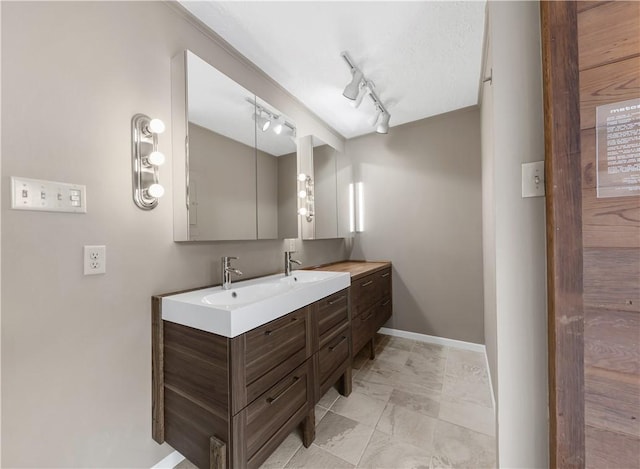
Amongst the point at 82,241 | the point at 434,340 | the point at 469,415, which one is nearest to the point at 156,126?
the point at 82,241

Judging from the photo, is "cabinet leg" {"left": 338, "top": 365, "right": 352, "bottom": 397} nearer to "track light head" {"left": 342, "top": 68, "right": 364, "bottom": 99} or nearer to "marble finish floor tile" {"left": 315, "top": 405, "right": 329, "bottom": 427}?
"marble finish floor tile" {"left": 315, "top": 405, "right": 329, "bottom": 427}

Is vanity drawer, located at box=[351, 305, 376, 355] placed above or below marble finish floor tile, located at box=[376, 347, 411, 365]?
above

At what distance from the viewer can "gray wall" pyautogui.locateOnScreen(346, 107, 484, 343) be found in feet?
8.20

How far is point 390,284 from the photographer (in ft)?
9.29

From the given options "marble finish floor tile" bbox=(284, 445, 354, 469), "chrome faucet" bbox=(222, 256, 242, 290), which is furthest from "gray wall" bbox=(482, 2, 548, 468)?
"chrome faucet" bbox=(222, 256, 242, 290)

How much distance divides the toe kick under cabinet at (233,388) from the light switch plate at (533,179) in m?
1.12

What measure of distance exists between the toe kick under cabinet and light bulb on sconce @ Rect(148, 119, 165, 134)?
2.72 feet

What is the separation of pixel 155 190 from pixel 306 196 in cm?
130

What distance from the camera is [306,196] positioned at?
7.59ft

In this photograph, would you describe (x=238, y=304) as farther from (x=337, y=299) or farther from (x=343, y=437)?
(x=343, y=437)

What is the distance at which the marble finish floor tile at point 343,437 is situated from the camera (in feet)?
4.46

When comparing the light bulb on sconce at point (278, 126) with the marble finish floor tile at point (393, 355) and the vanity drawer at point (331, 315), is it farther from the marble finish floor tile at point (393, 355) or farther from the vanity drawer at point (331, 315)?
Result: the marble finish floor tile at point (393, 355)

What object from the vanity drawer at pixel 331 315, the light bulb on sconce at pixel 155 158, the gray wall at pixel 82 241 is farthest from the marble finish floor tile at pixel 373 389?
the light bulb on sconce at pixel 155 158

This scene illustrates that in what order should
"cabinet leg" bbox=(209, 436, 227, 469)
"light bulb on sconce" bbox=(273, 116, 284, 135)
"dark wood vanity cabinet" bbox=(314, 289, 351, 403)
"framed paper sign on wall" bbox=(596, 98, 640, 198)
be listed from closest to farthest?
"framed paper sign on wall" bbox=(596, 98, 640, 198) → "cabinet leg" bbox=(209, 436, 227, 469) → "dark wood vanity cabinet" bbox=(314, 289, 351, 403) → "light bulb on sconce" bbox=(273, 116, 284, 135)
